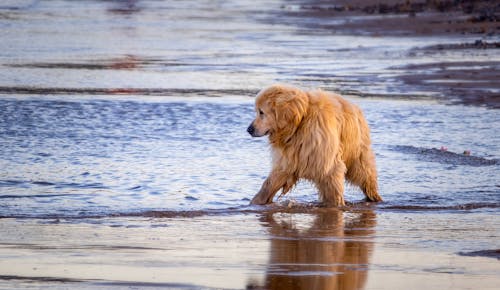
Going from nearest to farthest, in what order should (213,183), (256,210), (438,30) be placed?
(256,210) → (213,183) → (438,30)

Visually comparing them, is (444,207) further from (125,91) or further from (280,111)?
(125,91)

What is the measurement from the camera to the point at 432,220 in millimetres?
9219

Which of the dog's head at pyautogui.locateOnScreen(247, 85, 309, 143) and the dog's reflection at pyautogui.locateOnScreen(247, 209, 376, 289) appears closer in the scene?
the dog's reflection at pyautogui.locateOnScreen(247, 209, 376, 289)

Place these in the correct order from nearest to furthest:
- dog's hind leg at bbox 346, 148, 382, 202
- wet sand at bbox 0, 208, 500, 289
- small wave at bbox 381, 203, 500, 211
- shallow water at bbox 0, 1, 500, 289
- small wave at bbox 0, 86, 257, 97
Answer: wet sand at bbox 0, 208, 500, 289
shallow water at bbox 0, 1, 500, 289
small wave at bbox 381, 203, 500, 211
dog's hind leg at bbox 346, 148, 382, 202
small wave at bbox 0, 86, 257, 97

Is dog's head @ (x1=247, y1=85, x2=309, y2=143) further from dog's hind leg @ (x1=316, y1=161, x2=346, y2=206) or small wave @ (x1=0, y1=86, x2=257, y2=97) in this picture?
small wave @ (x1=0, y1=86, x2=257, y2=97)

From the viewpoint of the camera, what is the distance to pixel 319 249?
7.77 metres

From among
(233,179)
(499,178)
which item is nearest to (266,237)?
(233,179)

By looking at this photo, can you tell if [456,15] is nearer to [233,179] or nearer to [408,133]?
[408,133]

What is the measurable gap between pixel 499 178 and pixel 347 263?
4.66 m

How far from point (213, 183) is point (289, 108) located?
1890 millimetres

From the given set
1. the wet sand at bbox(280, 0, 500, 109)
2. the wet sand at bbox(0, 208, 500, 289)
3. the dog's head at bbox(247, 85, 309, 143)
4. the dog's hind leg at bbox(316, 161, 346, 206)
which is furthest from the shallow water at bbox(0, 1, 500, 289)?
the dog's head at bbox(247, 85, 309, 143)

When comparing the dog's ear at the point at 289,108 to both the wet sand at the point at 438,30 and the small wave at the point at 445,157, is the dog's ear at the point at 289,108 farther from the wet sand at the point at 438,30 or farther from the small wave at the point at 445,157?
the wet sand at the point at 438,30

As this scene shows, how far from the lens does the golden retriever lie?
9523mm

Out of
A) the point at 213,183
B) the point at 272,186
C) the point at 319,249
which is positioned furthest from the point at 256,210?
the point at 319,249
